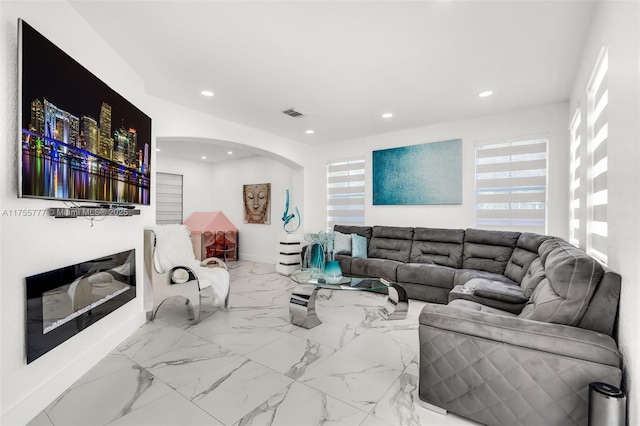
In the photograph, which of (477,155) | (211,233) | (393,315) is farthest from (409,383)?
(211,233)

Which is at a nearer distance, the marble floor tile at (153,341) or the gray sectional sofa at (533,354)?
the gray sectional sofa at (533,354)

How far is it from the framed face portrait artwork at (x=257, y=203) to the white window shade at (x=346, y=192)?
70.4 inches

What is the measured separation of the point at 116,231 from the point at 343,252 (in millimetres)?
3247

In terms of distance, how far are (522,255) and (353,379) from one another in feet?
8.44

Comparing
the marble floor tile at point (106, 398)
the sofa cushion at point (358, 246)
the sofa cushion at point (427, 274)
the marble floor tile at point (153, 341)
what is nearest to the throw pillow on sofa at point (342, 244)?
the sofa cushion at point (358, 246)

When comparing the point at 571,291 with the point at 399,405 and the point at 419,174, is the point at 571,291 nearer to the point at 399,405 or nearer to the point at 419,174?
the point at 399,405

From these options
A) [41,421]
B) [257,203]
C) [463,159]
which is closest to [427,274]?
[463,159]

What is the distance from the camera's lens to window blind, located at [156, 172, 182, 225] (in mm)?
6875

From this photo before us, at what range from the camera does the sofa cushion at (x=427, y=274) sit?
377 centimetres

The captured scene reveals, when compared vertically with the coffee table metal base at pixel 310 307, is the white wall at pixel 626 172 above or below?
above

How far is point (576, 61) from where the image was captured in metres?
2.73

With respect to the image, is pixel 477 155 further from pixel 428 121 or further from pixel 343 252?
pixel 343 252

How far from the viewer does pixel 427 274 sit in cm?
391

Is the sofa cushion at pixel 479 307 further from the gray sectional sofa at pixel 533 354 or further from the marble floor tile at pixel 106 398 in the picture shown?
the marble floor tile at pixel 106 398
